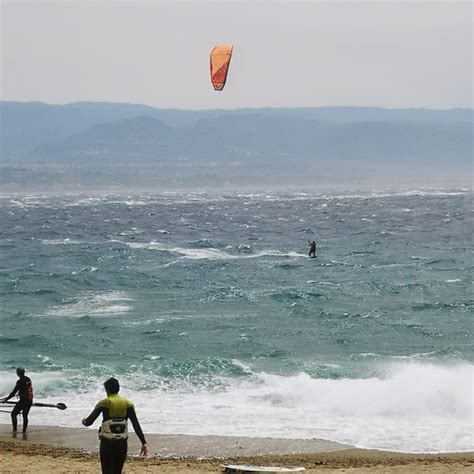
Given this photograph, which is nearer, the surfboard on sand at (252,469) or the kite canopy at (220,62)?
the surfboard on sand at (252,469)

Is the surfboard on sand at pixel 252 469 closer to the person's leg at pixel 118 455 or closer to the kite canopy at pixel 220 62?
the person's leg at pixel 118 455

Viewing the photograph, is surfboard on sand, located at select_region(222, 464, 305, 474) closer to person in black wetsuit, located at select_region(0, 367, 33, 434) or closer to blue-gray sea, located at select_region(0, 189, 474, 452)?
blue-gray sea, located at select_region(0, 189, 474, 452)

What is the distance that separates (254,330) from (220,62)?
27.3 feet

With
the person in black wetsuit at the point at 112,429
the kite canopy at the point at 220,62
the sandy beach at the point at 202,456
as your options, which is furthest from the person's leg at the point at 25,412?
the kite canopy at the point at 220,62

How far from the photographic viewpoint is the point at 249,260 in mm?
44969

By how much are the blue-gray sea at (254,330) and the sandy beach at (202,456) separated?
0.64 metres

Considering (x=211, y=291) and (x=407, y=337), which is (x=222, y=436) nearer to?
(x=407, y=337)

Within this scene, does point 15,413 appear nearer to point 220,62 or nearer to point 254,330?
point 254,330

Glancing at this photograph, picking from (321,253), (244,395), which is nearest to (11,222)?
(321,253)

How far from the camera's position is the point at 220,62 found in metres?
27.6

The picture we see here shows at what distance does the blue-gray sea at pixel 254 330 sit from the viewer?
1859cm

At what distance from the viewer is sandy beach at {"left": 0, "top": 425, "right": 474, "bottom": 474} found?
46.6ft

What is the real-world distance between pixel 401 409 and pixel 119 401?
10170mm

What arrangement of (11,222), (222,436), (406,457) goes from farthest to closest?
(11,222)
(222,436)
(406,457)
